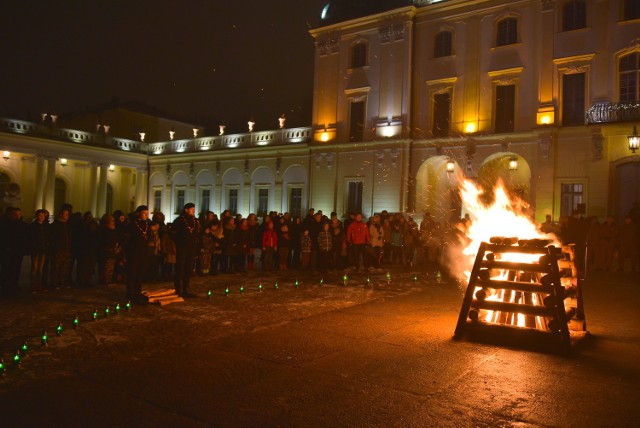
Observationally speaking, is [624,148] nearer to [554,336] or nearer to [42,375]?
[554,336]

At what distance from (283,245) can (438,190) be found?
42.8 ft

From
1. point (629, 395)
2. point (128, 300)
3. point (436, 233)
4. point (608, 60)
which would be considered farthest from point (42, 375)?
point (608, 60)

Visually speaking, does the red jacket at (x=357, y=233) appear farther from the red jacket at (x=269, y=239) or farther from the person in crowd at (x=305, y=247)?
the red jacket at (x=269, y=239)

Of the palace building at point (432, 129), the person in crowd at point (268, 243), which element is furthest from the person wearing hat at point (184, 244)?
the palace building at point (432, 129)

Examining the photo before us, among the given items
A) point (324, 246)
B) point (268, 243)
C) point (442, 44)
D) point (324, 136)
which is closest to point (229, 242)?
point (268, 243)

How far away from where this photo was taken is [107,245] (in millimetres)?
12867

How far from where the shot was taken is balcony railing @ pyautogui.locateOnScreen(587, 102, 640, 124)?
20.2 metres

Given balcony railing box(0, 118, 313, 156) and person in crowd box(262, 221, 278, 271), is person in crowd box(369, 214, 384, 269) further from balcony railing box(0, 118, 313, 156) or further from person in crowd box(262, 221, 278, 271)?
balcony railing box(0, 118, 313, 156)

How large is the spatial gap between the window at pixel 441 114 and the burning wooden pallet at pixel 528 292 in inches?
746

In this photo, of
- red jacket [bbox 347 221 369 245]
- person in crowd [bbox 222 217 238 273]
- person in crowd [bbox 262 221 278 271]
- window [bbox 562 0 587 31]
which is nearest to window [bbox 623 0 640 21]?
window [bbox 562 0 587 31]

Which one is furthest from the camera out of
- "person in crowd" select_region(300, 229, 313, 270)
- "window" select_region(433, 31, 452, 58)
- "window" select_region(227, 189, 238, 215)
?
"window" select_region(227, 189, 238, 215)

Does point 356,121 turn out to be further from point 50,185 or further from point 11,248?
point 50,185

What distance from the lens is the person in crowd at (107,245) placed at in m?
12.9

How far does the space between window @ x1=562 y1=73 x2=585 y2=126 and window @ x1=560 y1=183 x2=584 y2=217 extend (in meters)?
2.85
